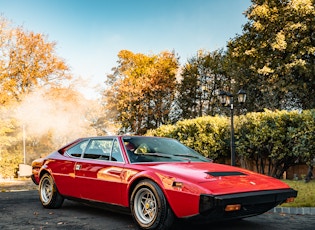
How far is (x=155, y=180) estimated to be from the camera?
5.11 m

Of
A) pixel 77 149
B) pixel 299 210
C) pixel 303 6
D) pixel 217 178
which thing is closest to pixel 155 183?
pixel 217 178

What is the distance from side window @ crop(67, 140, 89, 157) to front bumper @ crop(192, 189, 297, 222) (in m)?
3.00

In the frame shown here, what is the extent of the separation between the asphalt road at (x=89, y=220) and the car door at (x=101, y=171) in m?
0.40

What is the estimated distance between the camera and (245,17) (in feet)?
95.7

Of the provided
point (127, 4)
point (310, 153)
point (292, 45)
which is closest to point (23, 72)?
point (127, 4)

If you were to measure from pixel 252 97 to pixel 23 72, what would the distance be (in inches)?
712

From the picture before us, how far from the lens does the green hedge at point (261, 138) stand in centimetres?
1497

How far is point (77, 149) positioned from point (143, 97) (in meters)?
31.1

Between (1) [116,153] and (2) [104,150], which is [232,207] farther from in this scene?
(2) [104,150]

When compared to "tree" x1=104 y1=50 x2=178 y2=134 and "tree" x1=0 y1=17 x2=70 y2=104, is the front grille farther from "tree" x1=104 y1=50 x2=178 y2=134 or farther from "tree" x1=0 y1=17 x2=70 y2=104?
"tree" x1=104 y1=50 x2=178 y2=134

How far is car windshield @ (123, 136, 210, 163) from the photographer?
5949 mm

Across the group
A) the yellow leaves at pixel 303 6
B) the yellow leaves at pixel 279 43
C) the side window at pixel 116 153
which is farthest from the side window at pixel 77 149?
the yellow leaves at pixel 303 6

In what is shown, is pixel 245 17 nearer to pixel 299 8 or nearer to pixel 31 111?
pixel 299 8

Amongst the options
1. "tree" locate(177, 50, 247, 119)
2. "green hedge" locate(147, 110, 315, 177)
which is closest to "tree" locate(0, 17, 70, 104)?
"green hedge" locate(147, 110, 315, 177)
